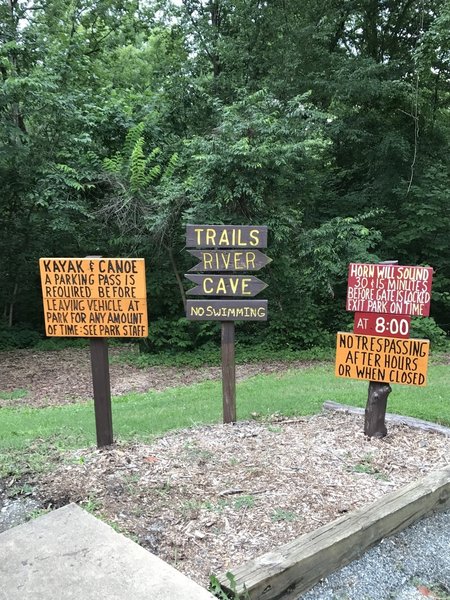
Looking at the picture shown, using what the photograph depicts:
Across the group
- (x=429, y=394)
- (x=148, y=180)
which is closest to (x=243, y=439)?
(x=429, y=394)

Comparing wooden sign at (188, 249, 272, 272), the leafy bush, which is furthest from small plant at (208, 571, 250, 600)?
the leafy bush

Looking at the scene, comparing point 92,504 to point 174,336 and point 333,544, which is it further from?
point 174,336

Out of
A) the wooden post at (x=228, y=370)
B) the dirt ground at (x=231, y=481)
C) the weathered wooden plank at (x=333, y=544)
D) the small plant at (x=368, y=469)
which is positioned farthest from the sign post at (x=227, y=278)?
the weathered wooden plank at (x=333, y=544)

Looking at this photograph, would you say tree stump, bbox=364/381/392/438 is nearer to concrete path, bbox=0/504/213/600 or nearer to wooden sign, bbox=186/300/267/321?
wooden sign, bbox=186/300/267/321

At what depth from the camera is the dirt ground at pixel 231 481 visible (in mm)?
2910

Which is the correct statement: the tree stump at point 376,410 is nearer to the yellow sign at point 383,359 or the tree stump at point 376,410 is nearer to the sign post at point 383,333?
the sign post at point 383,333

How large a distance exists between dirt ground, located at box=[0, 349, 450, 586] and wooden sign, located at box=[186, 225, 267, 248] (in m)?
1.77

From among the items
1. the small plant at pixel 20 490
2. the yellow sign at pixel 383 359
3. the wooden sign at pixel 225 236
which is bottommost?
the small plant at pixel 20 490

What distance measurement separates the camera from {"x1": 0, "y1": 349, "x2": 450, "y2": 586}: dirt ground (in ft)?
9.55

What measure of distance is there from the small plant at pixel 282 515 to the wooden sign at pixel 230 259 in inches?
92.5

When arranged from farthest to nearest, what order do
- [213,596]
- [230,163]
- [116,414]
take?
[230,163] → [116,414] → [213,596]

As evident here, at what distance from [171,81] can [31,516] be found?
1173cm

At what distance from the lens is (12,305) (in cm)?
1409

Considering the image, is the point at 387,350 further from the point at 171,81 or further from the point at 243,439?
the point at 171,81
